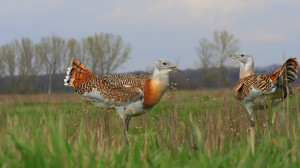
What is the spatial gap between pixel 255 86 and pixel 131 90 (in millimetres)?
2249

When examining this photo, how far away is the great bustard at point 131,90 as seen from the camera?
15.6 feet

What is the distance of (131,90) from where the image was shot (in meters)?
4.77

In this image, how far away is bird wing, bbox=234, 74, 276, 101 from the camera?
5.12 metres

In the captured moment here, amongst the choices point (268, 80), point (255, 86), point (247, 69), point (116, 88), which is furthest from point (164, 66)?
point (247, 69)

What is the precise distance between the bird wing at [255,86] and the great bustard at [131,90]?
5.24 feet

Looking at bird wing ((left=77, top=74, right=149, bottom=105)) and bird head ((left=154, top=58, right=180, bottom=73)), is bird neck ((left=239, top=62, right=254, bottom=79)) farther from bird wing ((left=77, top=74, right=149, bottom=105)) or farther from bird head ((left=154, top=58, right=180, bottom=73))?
bird wing ((left=77, top=74, right=149, bottom=105))

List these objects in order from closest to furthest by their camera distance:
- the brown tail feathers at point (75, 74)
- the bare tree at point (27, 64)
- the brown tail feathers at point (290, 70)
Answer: the brown tail feathers at point (290, 70) → the brown tail feathers at point (75, 74) → the bare tree at point (27, 64)

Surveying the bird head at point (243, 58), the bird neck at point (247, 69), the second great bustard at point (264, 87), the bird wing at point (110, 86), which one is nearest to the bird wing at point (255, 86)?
the second great bustard at point (264, 87)

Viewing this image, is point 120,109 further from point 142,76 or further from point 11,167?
point 11,167

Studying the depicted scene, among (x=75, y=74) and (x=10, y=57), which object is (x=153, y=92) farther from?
(x=10, y=57)

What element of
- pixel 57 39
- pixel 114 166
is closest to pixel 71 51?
pixel 57 39

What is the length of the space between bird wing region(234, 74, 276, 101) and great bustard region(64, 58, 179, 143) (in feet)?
5.24

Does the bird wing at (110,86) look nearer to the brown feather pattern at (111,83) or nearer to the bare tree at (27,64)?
the brown feather pattern at (111,83)

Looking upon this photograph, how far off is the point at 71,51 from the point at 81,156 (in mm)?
36118
